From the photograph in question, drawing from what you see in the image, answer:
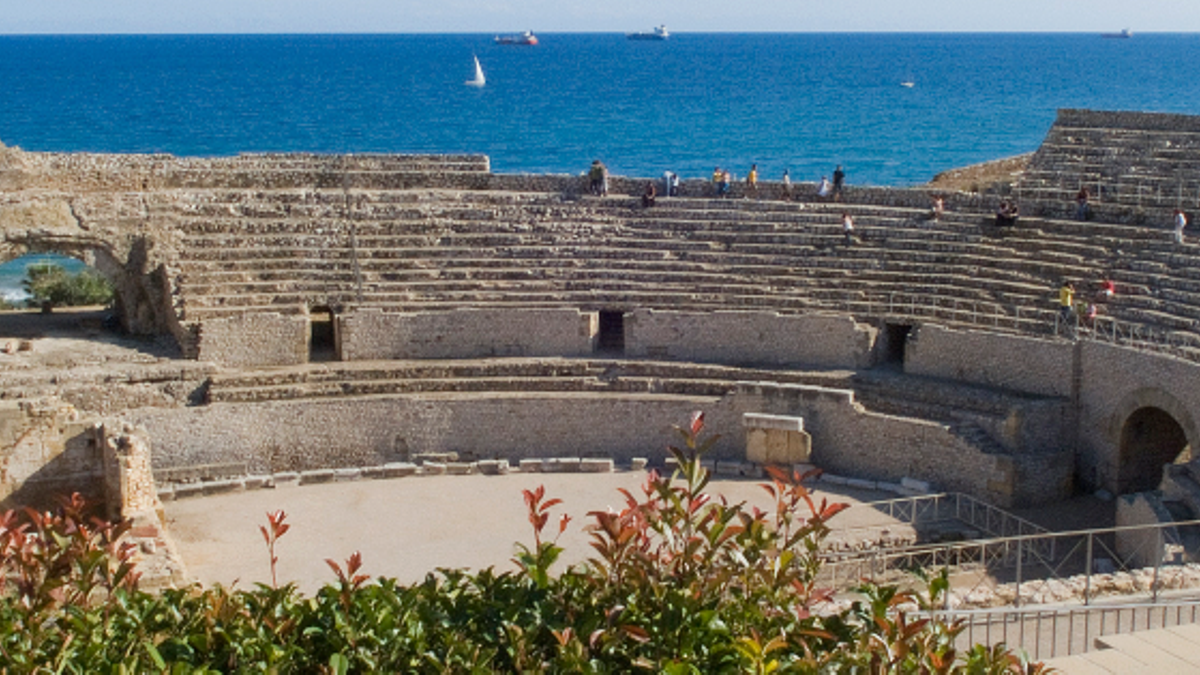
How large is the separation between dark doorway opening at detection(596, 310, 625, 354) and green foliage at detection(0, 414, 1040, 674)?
606 inches

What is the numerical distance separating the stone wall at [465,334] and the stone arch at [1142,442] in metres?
9.60

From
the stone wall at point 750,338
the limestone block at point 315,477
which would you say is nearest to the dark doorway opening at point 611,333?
the stone wall at point 750,338

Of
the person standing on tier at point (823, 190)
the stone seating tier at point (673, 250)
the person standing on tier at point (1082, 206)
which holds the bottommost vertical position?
the stone seating tier at point (673, 250)

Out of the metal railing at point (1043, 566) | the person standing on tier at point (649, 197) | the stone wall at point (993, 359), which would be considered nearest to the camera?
the metal railing at point (1043, 566)

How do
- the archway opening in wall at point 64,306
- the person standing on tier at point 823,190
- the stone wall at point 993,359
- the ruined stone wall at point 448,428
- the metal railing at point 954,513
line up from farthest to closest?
the person standing on tier at point 823,190 < the archway opening in wall at point 64,306 < the ruined stone wall at point 448,428 < the stone wall at point 993,359 < the metal railing at point 954,513

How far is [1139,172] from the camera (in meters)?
28.0

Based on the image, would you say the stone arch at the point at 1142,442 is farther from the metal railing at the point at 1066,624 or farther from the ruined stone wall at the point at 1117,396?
the metal railing at the point at 1066,624

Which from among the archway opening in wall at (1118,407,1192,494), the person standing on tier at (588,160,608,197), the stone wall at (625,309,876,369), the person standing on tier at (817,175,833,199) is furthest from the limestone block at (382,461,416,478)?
the archway opening in wall at (1118,407,1192,494)

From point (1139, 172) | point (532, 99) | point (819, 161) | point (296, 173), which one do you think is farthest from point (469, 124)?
point (1139, 172)

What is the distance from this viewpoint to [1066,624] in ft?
53.2

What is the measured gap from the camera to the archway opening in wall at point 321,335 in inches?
1083

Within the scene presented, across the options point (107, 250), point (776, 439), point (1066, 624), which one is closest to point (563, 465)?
point (776, 439)

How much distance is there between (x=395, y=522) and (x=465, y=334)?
5.51m

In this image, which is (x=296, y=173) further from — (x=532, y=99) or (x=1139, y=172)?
(x=532, y=99)
